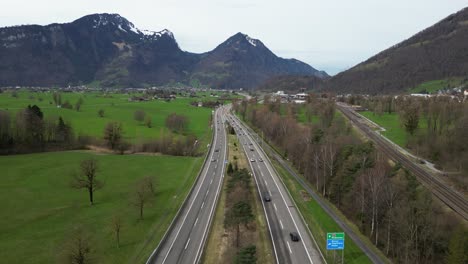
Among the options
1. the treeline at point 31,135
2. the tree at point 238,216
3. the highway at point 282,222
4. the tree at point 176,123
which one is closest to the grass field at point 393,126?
the highway at point 282,222

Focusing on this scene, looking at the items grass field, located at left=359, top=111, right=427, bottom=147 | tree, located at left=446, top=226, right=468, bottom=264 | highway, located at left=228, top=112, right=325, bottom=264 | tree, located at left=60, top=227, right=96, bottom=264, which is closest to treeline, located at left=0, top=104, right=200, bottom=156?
highway, located at left=228, top=112, right=325, bottom=264

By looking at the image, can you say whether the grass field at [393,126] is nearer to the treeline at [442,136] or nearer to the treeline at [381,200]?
the treeline at [442,136]

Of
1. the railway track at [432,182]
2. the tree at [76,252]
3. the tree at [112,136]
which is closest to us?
the tree at [76,252]

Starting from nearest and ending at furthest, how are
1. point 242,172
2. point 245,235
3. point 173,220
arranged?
1. point 245,235
2. point 173,220
3. point 242,172

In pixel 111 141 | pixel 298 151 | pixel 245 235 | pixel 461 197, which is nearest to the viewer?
pixel 245 235

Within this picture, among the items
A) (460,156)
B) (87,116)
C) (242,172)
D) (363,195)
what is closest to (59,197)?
(242,172)

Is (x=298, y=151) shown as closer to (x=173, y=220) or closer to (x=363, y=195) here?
(x=363, y=195)
